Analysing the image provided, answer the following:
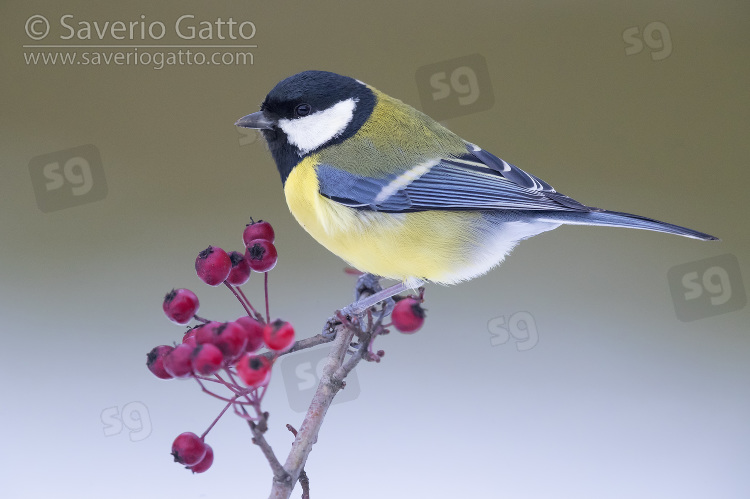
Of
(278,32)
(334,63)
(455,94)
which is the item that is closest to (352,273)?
(455,94)

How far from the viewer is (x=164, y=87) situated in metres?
1.52

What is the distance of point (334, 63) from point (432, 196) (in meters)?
0.68

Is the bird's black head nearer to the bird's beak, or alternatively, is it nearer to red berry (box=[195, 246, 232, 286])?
the bird's beak

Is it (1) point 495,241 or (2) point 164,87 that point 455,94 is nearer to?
(1) point 495,241

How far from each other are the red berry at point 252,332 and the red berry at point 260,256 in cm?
13

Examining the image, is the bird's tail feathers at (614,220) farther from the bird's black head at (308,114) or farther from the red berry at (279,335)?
the red berry at (279,335)

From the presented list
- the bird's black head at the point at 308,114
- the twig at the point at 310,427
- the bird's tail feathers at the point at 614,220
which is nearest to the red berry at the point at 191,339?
the twig at the point at 310,427

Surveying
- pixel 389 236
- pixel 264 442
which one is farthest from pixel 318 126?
pixel 264 442

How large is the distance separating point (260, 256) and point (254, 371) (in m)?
0.20

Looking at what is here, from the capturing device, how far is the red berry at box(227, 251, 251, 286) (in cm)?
65

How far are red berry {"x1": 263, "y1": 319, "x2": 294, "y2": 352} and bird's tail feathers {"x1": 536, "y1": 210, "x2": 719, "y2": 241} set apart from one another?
42cm

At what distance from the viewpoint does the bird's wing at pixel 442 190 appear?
0.86 meters

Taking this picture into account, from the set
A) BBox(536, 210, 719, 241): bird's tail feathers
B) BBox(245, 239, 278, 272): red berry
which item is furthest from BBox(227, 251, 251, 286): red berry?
BBox(536, 210, 719, 241): bird's tail feathers

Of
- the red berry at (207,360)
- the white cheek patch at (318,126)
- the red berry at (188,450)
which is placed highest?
the white cheek patch at (318,126)
